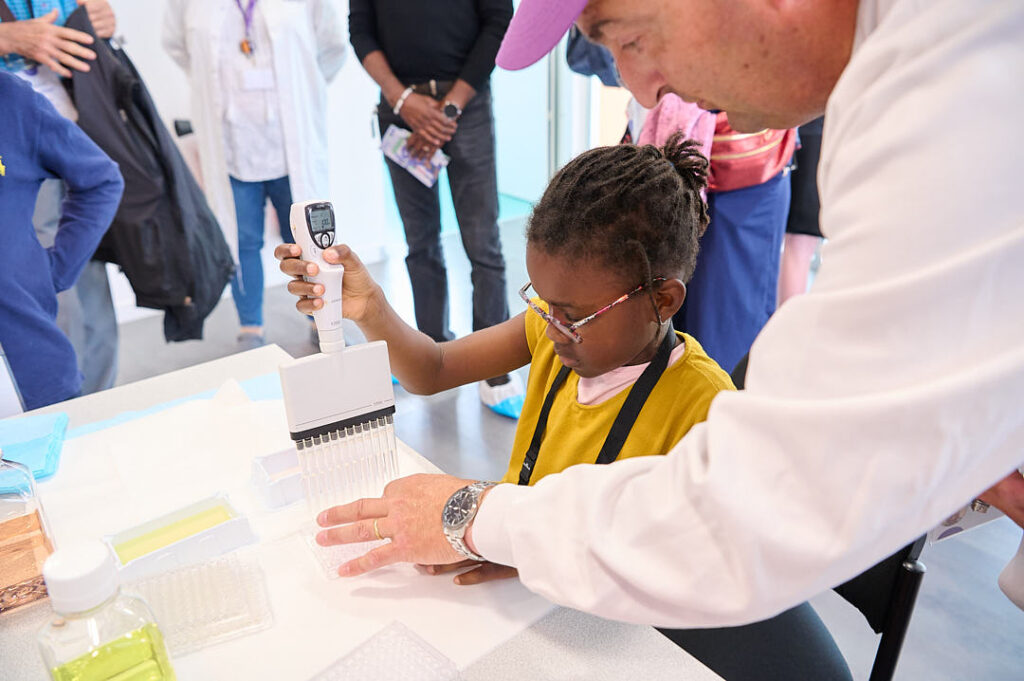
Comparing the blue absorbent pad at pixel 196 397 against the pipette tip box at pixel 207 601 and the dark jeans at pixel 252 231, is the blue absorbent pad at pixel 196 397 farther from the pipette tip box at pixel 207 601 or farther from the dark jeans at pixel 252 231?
the dark jeans at pixel 252 231

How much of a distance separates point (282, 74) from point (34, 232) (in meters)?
1.57

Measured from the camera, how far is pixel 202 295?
2.56 meters

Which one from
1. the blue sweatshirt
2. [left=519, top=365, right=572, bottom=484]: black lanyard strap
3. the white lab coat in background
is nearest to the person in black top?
the white lab coat in background

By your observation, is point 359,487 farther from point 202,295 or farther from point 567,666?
point 202,295

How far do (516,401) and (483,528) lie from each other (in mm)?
1946

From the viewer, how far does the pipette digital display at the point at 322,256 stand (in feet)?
2.79

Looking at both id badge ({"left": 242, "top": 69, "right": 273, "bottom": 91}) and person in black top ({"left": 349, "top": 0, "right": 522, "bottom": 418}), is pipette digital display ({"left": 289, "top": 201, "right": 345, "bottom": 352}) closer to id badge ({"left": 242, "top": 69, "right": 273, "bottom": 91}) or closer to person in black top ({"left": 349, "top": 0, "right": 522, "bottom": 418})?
person in black top ({"left": 349, "top": 0, "right": 522, "bottom": 418})

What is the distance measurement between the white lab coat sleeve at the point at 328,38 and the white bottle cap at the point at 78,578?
2.96m

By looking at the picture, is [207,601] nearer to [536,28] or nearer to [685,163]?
[536,28]

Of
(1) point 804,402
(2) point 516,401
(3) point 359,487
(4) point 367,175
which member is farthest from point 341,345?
(4) point 367,175

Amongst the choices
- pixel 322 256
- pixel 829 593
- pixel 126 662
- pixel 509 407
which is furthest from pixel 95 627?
pixel 509 407

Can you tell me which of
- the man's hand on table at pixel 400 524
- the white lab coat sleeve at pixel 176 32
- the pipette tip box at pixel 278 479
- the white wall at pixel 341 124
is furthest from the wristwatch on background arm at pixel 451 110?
the man's hand on table at pixel 400 524

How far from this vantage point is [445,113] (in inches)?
98.3

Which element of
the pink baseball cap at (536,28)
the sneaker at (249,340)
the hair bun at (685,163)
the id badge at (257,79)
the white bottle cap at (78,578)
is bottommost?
the sneaker at (249,340)
